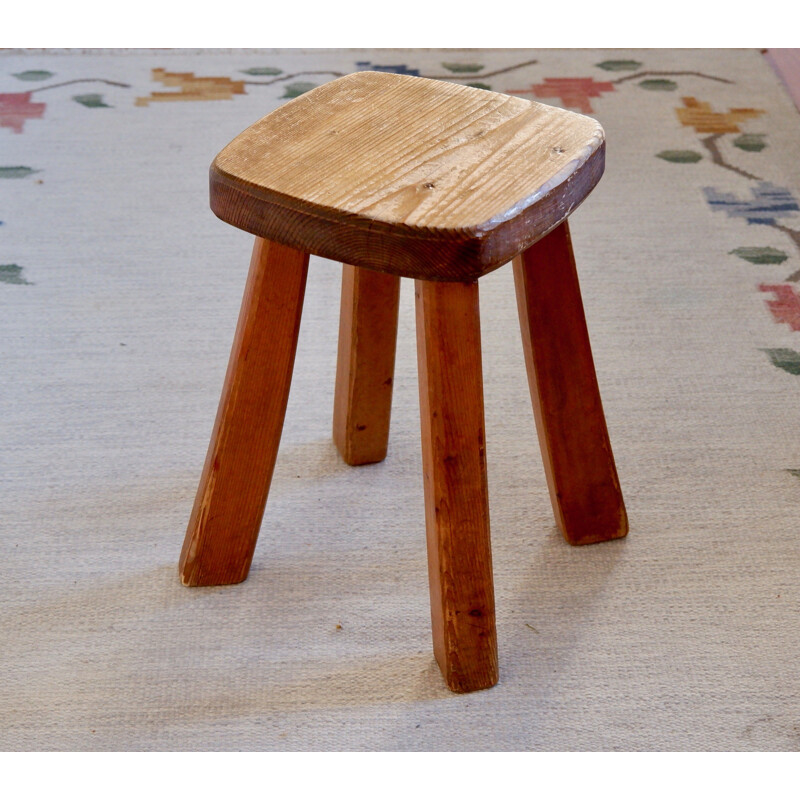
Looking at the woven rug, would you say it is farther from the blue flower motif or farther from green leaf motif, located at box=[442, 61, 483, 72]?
green leaf motif, located at box=[442, 61, 483, 72]

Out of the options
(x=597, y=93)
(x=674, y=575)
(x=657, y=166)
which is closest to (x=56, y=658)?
(x=674, y=575)

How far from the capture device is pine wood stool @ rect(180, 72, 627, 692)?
29.9 inches

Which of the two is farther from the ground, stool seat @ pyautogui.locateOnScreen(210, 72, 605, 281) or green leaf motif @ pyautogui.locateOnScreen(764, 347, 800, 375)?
stool seat @ pyautogui.locateOnScreen(210, 72, 605, 281)

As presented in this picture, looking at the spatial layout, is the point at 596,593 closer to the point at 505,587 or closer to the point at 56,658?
the point at 505,587

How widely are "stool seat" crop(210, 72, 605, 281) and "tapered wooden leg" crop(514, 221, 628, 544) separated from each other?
103 millimetres

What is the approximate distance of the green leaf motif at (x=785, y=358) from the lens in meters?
1.33

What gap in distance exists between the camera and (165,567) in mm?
1050

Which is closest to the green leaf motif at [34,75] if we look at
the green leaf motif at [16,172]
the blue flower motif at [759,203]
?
the green leaf motif at [16,172]

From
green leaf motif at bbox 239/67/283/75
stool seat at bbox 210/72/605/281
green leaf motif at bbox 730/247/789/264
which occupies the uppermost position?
stool seat at bbox 210/72/605/281

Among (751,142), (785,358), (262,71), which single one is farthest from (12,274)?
(751,142)

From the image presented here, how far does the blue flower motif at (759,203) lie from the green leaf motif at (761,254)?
0.28 ft

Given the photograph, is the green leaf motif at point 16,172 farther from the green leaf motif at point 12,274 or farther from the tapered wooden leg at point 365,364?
the tapered wooden leg at point 365,364

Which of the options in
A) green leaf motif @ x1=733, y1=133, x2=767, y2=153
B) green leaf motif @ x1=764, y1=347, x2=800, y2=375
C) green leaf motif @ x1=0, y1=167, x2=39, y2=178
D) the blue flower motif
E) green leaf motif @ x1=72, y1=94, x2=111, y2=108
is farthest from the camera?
green leaf motif @ x1=72, y1=94, x2=111, y2=108

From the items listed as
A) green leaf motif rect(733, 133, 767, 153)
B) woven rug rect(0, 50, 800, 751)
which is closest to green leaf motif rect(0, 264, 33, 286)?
woven rug rect(0, 50, 800, 751)
